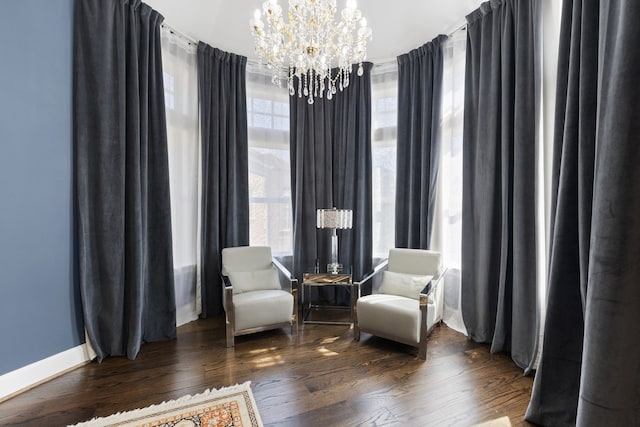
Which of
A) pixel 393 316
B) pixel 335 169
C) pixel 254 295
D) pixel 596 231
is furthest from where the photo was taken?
pixel 335 169

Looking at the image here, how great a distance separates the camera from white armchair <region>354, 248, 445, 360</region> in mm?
2496

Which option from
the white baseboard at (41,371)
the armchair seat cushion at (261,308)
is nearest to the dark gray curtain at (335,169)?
the armchair seat cushion at (261,308)

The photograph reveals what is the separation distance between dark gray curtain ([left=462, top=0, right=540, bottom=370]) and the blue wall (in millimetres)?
3291

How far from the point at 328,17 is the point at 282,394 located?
254 centimetres

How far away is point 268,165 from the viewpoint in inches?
149

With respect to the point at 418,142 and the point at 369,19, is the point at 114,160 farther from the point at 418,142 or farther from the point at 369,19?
the point at 418,142

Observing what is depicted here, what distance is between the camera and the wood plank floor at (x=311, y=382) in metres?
1.82

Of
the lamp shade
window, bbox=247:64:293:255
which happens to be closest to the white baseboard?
window, bbox=247:64:293:255

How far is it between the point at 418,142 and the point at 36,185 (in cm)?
335

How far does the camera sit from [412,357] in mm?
2521

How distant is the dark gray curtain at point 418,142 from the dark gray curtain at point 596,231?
1.47 m

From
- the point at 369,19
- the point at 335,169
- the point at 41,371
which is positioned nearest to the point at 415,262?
the point at 335,169

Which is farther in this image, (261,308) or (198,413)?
(261,308)

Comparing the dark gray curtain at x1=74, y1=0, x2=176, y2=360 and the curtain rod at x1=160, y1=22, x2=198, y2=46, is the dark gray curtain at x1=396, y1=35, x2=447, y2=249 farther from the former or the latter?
the dark gray curtain at x1=74, y1=0, x2=176, y2=360
